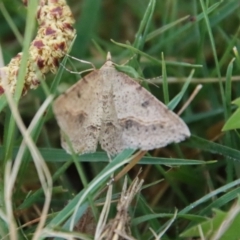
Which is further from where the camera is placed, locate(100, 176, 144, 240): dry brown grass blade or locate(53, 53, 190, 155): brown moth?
locate(53, 53, 190, 155): brown moth

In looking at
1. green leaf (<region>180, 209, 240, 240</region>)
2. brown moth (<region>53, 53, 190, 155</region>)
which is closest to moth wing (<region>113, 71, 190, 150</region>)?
brown moth (<region>53, 53, 190, 155</region>)

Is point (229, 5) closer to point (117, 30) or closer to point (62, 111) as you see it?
point (117, 30)

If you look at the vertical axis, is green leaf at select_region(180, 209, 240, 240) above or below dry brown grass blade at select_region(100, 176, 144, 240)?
below

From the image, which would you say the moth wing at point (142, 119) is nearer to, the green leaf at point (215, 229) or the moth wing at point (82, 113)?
the moth wing at point (82, 113)

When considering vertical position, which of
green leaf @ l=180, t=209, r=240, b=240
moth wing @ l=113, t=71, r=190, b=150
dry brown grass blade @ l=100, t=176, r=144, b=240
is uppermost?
moth wing @ l=113, t=71, r=190, b=150

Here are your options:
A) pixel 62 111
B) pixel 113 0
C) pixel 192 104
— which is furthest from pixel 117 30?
pixel 62 111

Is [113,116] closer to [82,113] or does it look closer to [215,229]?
[82,113]

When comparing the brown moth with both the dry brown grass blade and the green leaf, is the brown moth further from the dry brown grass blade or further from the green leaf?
→ the green leaf
